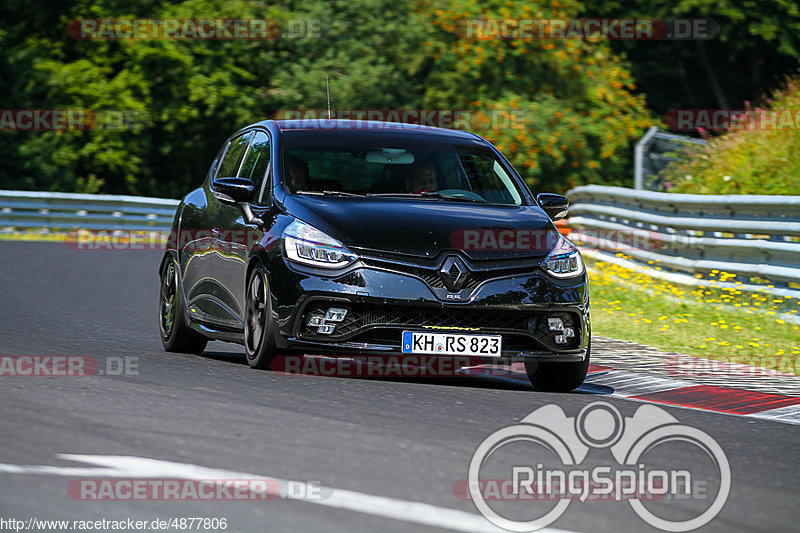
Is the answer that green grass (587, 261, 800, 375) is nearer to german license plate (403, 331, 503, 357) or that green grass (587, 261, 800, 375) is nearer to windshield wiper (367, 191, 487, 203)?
windshield wiper (367, 191, 487, 203)

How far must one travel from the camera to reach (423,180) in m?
9.64

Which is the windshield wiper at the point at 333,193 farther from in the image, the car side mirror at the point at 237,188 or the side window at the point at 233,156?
the side window at the point at 233,156

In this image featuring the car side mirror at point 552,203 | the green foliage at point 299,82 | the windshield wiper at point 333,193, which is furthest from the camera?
the green foliage at point 299,82

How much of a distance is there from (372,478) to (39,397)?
252 cm

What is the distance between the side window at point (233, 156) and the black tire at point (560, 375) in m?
2.85

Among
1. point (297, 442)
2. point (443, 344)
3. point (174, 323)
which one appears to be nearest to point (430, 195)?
point (443, 344)

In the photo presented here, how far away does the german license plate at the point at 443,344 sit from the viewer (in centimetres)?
840

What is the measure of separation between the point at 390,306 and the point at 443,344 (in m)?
0.39

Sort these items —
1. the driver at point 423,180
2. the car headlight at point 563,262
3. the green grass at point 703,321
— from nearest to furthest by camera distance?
the car headlight at point 563,262, the driver at point 423,180, the green grass at point 703,321

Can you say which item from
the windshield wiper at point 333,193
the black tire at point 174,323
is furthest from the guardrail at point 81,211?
the windshield wiper at point 333,193

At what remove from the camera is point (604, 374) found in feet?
32.5

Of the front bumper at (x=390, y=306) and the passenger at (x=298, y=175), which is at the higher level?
the passenger at (x=298, y=175)

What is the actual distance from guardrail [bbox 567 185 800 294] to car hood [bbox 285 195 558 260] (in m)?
4.86

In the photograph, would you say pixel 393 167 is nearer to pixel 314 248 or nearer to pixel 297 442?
pixel 314 248
